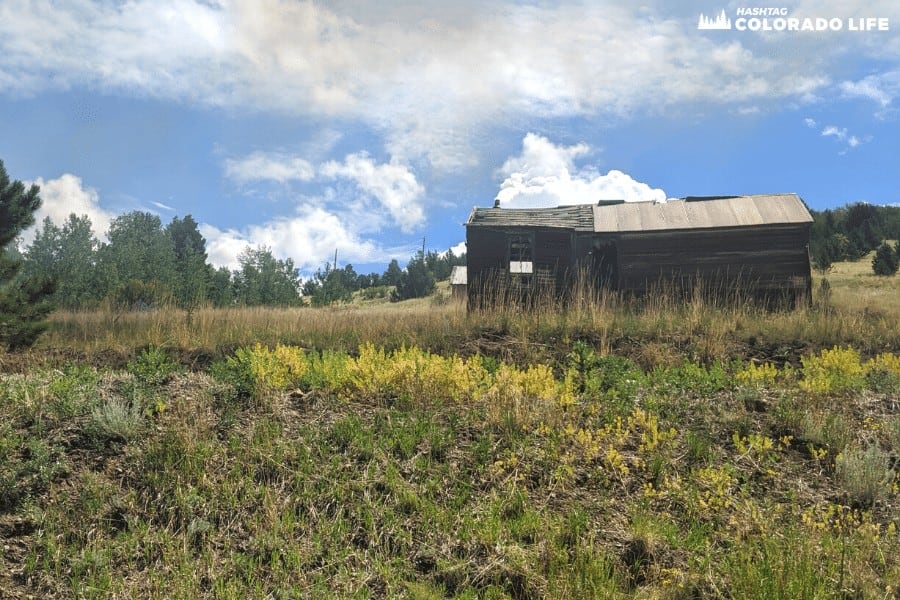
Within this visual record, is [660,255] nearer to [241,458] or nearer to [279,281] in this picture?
[241,458]

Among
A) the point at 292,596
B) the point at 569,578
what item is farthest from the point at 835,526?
the point at 292,596

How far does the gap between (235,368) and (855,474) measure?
6.13 meters

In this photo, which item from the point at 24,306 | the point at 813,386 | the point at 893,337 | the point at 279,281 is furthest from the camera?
the point at 279,281

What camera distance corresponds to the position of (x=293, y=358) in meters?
6.16

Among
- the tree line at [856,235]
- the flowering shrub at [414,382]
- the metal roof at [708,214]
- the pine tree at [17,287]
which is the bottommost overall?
the flowering shrub at [414,382]

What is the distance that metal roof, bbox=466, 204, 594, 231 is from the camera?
19.4 meters

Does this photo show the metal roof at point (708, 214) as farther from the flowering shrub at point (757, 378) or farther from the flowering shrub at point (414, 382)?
the flowering shrub at point (414, 382)

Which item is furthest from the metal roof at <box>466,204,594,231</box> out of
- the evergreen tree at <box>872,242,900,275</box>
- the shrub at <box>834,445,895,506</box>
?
the evergreen tree at <box>872,242,900,275</box>

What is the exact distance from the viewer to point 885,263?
3194 centimetres

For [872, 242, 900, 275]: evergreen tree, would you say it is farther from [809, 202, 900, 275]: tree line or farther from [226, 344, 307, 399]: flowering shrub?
[226, 344, 307, 399]: flowering shrub

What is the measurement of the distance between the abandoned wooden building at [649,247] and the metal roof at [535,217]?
0.13 ft

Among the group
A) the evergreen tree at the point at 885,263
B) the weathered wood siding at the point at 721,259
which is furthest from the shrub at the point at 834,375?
the evergreen tree at the point at 885,263

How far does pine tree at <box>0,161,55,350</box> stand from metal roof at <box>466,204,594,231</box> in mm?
12827

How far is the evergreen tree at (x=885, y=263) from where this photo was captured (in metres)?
31.8
